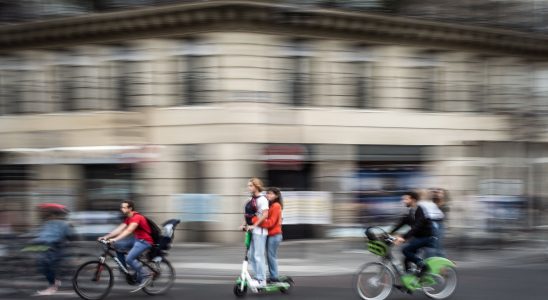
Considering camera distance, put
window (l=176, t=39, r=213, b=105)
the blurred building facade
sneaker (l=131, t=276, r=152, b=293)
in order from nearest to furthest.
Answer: sneaker (l=131, t=276, r=152, b=293) → the blurred building facade → window (l=176, t=39, r=213, b=105)

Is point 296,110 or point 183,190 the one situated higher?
point 296,110

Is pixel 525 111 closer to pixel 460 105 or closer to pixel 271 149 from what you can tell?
pixel 460 105

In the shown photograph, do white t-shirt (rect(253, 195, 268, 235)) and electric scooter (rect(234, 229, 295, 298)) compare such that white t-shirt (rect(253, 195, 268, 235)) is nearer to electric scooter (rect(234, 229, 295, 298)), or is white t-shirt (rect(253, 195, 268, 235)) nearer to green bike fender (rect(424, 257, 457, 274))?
electric scooter (rect(234, 229, 295, 298))

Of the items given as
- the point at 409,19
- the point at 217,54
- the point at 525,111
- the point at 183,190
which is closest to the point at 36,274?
the point at 183,190

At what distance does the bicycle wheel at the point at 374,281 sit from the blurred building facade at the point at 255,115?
7.15 meters

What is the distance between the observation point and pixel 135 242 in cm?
940

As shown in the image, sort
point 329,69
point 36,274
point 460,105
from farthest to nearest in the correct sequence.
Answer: point 460,105 → point 329,69 → point 36,274

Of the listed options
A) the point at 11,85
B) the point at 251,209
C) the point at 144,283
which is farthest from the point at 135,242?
the point at 11,85

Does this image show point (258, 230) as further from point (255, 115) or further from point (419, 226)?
point (255, 115)

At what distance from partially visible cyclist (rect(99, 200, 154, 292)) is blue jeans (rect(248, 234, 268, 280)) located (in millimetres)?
1506

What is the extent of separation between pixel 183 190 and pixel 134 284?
309 inches

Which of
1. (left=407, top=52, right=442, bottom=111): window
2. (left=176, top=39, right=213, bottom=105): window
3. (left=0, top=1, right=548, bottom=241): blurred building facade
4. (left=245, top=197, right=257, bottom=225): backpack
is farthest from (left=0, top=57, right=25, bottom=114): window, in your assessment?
(left=245, top=197, right=257, bottom=225): backpack

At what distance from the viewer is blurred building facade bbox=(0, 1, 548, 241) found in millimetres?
16812

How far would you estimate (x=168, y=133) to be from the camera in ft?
56.9
